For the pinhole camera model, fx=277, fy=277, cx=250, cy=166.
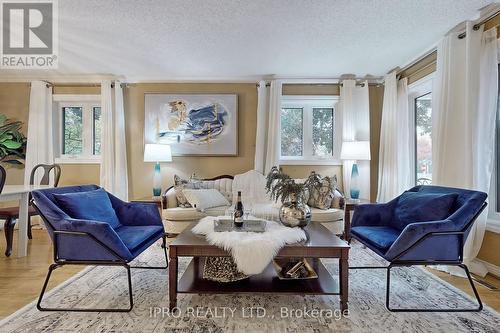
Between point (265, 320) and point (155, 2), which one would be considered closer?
point (265, 320)

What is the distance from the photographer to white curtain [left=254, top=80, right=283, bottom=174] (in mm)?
4336

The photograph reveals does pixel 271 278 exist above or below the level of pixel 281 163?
below

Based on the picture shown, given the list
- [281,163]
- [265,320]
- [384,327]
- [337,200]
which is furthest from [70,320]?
[281,163]

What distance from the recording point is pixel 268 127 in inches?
173

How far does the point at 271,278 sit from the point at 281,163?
259 centimetres

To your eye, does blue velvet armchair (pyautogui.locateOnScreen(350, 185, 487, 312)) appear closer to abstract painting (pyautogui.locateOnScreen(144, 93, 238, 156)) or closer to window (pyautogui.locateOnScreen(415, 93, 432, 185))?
window (pyautogui.locateOnScreen(415, 93, 432, 185))

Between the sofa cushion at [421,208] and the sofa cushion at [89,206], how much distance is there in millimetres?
2664

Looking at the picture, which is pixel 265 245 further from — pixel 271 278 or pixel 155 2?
pixel 155 2

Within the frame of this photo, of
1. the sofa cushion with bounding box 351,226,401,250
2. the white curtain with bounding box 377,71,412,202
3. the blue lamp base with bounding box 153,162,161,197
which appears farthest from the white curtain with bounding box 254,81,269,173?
the sofa cushion with bounding box 351,226,401,250

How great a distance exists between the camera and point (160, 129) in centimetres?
452

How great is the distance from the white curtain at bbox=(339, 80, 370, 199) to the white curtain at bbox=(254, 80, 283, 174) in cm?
103

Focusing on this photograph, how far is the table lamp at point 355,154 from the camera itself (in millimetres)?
3910

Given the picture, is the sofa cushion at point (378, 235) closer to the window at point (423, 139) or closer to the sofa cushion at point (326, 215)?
the sofa cushion at point (326, 215)

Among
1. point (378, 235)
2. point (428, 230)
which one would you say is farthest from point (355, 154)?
point (428, 230)
